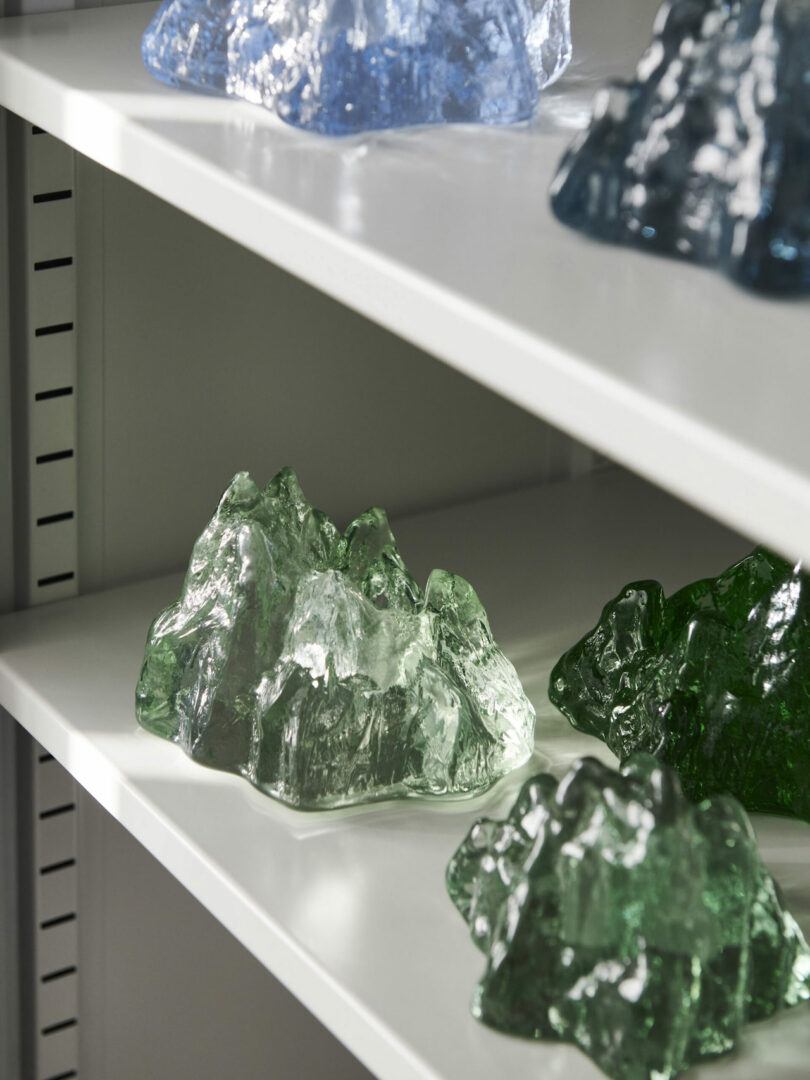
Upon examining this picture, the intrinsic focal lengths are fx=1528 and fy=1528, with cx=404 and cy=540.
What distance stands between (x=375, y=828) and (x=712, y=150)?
36cm

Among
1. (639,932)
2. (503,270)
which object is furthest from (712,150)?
(639,932)

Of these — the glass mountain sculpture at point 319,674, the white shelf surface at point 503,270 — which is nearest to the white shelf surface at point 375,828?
the glass mountain sculpture at point 319,674

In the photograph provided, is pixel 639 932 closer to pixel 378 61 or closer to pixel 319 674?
pixel 319 674

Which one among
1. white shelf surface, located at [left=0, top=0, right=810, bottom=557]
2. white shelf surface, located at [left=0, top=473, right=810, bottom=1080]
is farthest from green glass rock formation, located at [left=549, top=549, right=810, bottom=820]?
white shelf surface, located at [left=0, top=0, right=810, bottom=557]

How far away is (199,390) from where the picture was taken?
0.98m

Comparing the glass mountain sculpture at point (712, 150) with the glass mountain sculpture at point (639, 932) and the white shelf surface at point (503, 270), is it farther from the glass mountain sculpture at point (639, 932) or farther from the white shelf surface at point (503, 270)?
the glass mountain sculpture at point (639, 932)

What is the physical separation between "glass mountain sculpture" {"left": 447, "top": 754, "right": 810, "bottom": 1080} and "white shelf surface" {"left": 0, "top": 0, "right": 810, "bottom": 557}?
0.60ft

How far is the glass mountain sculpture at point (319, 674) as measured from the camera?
0.74m

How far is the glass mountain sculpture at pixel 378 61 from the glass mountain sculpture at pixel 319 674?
220mm

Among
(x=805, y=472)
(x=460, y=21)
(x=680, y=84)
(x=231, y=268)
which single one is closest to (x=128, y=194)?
(x=231, y=268)

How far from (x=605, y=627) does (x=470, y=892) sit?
0.20m

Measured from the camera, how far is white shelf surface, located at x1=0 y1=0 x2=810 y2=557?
0.44 metres

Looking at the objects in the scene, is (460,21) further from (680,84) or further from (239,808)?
(239,808)

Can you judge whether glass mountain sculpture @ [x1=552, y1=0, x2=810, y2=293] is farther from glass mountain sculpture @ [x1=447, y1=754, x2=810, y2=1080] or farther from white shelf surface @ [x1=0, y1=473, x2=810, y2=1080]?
white shelf surface @ [x1=0, y1=473, x2=810, y2=1080]
